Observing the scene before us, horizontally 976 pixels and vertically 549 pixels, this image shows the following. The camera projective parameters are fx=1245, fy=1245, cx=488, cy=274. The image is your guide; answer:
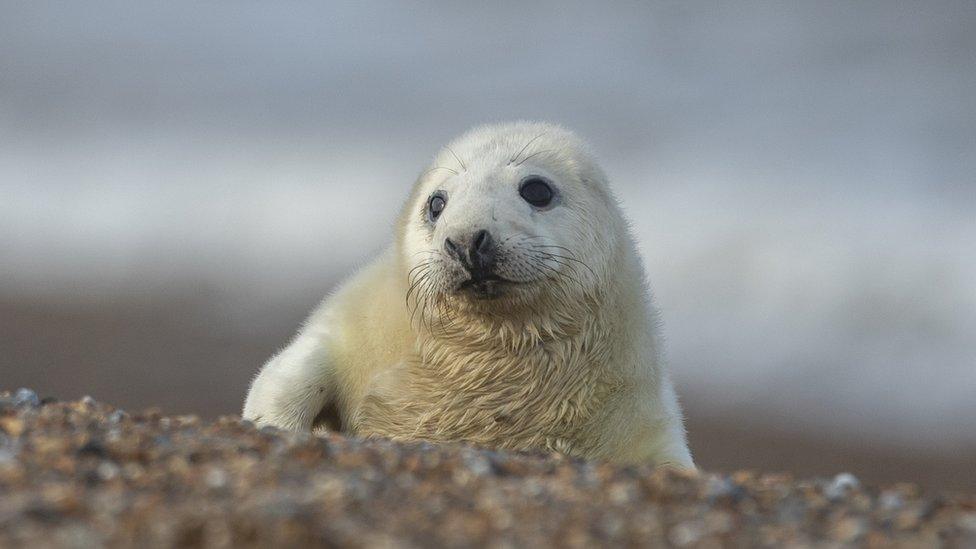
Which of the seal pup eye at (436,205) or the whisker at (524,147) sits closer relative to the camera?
the seal pup eye at (436,205)

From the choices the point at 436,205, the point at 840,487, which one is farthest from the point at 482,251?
the point at 840,487

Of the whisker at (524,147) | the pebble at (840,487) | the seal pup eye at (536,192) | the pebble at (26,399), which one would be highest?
the whisker at (524,147)

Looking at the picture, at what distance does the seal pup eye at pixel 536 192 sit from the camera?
6.76 meters

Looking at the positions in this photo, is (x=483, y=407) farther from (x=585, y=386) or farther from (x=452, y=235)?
(x=452, y=235)

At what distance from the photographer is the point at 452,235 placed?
20.3 feet

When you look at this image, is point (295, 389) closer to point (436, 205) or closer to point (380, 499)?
point (436, 205)

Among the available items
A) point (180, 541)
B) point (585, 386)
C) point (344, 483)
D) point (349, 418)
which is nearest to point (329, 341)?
point (349, 418)

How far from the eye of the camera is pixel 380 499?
3756mm

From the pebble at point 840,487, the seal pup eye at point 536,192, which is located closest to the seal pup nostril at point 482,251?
the seal pup eye at point 536,192

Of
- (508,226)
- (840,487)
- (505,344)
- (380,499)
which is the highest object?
(508,226)

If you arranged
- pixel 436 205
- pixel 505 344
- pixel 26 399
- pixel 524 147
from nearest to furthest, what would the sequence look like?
pixel 26 399, pixel 505 344, pixel 436 205, pixel 524 147

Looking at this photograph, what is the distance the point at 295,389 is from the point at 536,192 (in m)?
1.69

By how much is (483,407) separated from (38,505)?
3486 millimetres

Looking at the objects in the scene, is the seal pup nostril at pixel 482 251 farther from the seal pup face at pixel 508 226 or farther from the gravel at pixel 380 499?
the gravel at pixel 380 499
